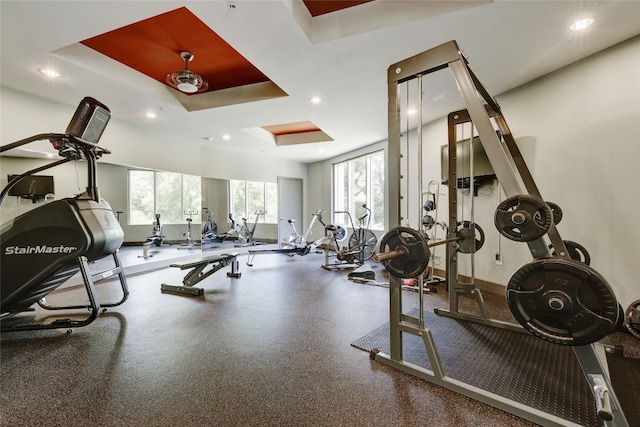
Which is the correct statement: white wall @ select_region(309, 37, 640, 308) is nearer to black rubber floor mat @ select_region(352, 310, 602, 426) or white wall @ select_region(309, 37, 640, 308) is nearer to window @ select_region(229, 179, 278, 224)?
black rubber floor mat @ select_region(352, 310, 602, 426)

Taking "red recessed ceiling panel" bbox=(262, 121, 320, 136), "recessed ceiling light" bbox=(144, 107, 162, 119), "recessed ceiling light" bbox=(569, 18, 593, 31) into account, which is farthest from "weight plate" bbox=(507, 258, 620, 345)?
"red recessed ceiling panel" bbox=(262, 121, 320, 136)

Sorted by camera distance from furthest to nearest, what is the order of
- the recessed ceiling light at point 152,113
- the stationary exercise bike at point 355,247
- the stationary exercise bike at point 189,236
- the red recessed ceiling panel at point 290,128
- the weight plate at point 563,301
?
1. the stationary exercise bike at point 189,236
2. the red recessed ceiling panel at point 290,128
3. the stationary exercise bike at point 355,247
4. the recessed ceiling light at point 152,113
5. the weight plate at point 563,301

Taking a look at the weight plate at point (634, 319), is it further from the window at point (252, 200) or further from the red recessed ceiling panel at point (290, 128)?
the window at point (252, 200)

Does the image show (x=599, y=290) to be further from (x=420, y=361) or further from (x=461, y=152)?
(x=461, y=152)

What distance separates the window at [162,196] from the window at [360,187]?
149 inches

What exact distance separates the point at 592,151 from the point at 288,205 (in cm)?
668

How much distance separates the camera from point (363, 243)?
18.3 ft

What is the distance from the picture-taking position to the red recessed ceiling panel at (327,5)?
7.57 feet

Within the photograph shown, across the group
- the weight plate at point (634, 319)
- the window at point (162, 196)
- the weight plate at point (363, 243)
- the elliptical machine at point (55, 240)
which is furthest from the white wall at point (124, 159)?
the weight plate at point (634, 319)

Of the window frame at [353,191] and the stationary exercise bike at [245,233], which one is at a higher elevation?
the window frame at [353,191]

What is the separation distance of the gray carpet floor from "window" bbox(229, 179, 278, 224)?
171 inches

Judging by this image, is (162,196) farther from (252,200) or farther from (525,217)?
(525,217)

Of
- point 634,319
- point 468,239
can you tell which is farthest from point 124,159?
point 634,319

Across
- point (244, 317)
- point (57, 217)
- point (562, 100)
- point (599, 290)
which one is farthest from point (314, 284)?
point (562, 100)
